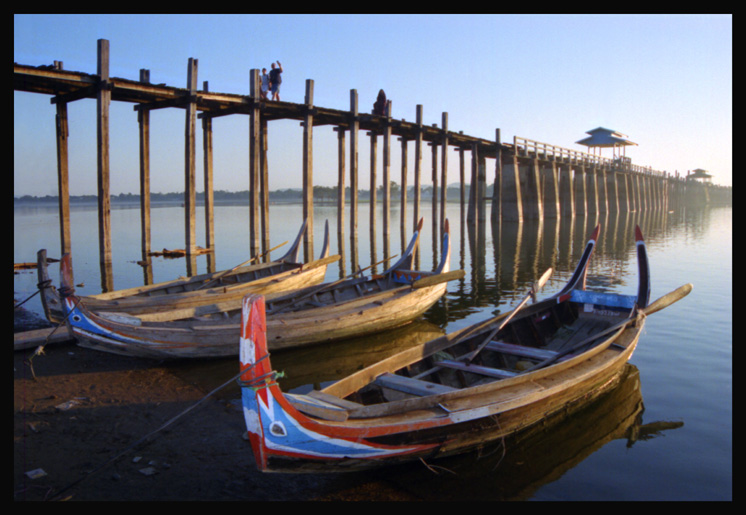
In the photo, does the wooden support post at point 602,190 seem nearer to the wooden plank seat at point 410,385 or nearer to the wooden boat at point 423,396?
the wooden boat at point 423,396

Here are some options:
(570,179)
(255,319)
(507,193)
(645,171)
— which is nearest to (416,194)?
(507,193)

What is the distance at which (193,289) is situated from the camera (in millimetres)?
12047

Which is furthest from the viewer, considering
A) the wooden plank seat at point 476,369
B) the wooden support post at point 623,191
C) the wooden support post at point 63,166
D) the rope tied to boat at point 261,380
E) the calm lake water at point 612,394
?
the wooden support post at point 623,191

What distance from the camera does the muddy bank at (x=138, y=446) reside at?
16.6 ft

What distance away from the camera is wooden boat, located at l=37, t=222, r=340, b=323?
30.1 feet

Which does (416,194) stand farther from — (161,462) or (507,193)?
(161,462)

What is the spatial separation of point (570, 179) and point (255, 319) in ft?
156

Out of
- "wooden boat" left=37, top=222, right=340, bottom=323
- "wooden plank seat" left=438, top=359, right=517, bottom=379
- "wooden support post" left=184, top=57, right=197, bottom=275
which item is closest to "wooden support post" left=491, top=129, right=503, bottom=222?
"wooden support post" left=184, top=57, right=197, bottom=275

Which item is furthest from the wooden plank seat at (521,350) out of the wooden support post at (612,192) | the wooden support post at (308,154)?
the wooden support post at (612,192)

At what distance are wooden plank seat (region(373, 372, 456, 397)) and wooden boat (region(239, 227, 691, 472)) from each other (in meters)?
0.01

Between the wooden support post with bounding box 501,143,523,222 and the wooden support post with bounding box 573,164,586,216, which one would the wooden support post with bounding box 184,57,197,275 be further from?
the wooden support post with bounding box 573,164,586,216

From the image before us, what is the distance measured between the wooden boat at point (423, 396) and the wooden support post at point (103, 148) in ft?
38.1

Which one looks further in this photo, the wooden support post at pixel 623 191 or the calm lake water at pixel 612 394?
the wooden support post at pixel 623 191

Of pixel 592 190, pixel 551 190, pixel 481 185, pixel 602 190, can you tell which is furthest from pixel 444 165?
pixel 602 190
